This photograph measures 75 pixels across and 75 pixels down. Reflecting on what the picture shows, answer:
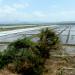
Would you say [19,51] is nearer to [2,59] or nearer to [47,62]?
[2,59]

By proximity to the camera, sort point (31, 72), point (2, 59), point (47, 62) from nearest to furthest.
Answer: point (31, 72) → point (2, 59) → point (47, 62)

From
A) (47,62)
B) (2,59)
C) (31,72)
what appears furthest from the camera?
(47,62)

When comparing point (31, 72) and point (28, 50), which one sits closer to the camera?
point (31, 72)

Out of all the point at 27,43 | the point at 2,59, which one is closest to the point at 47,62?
the point at 27,43

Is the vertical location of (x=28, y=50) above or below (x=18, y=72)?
above

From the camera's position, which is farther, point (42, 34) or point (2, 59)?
point (42, 34)

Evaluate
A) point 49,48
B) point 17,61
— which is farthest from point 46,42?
point 17,61

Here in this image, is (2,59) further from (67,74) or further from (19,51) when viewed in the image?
(67,74)

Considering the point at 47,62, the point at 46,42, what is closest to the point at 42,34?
the point at 46,42

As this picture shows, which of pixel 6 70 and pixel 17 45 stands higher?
pixel 17 45
